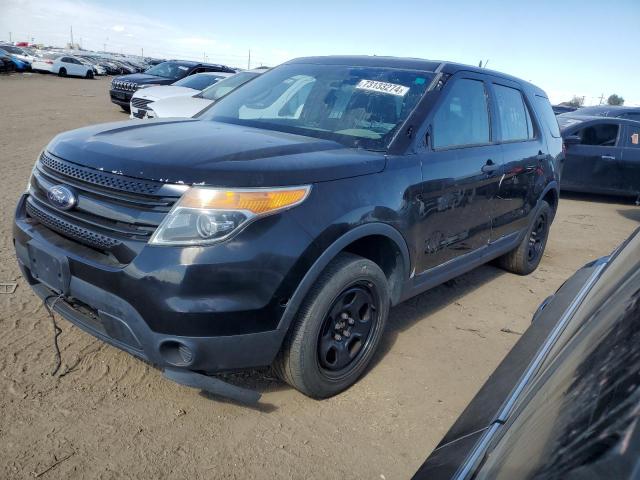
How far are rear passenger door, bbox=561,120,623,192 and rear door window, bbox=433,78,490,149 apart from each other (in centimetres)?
644

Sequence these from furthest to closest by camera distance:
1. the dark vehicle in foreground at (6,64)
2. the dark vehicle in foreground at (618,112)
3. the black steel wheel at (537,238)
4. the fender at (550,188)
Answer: the dark vehicle in foreground at (6,64), the dark vehicle in foreground at (618,112), the black steel wheel at (537,238), the fender at (550,188)

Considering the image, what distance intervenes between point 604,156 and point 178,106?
7.66 meters

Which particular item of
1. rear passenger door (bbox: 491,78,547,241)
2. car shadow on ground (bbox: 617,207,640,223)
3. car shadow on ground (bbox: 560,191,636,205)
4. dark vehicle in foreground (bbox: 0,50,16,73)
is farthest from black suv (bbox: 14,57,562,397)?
dark vehicle in foreground (bbox: 0,50,16,73)

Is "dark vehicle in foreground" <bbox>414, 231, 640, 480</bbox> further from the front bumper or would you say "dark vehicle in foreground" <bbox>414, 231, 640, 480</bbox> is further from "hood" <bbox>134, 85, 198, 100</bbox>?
"hood" <bbox>134, 85, 198, 100</bbox>

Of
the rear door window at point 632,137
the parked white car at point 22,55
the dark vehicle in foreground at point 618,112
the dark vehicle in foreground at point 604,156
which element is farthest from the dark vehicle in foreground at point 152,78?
the parked white car at point 22,55

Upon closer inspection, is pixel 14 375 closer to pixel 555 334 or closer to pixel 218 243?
pixel 218 243

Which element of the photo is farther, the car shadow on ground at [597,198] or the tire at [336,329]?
the car shadow on ground at [597,198]

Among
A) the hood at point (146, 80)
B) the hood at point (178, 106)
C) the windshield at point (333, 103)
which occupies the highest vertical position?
the windshield at point (333, 103)

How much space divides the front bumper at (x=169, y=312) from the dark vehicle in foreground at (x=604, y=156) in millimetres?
8737

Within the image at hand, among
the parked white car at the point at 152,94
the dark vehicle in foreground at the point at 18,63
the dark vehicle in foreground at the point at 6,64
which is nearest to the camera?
the parked white car at the point at 152,94

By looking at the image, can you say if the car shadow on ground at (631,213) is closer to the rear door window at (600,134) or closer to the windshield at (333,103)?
the rear door window at (600,134)

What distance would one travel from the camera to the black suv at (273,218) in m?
2.16

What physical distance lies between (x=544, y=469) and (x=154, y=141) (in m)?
2.31

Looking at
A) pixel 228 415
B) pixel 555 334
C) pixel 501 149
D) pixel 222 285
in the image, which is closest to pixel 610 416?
pixel 555 334
